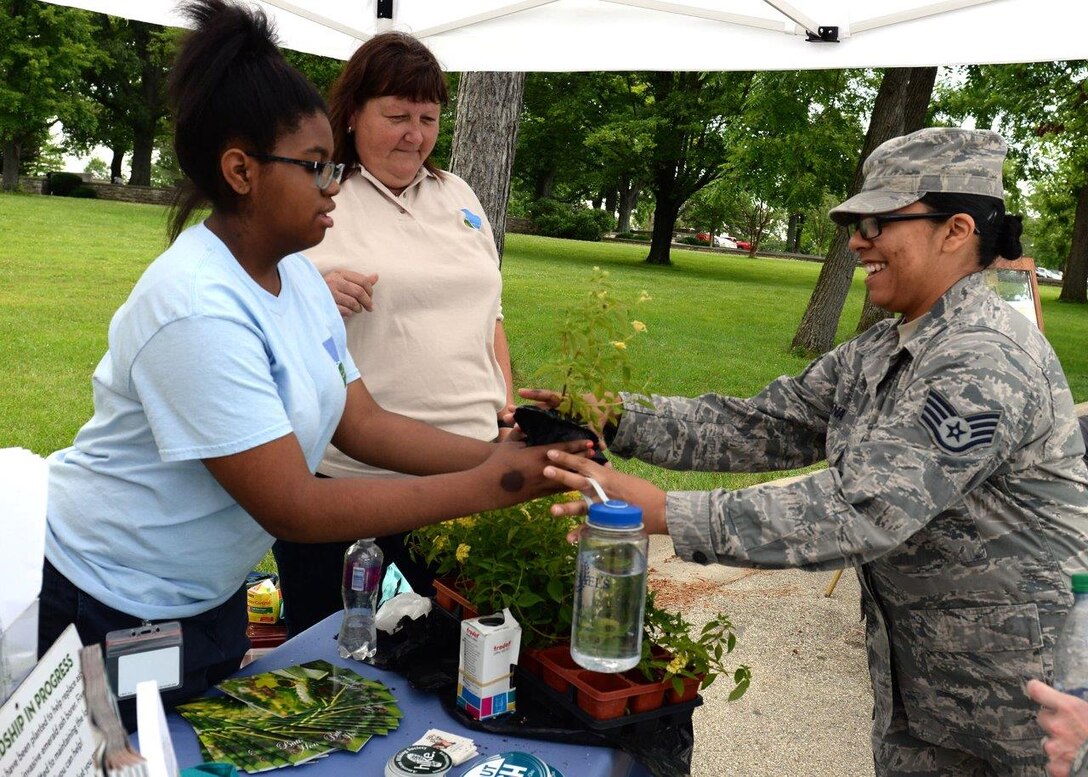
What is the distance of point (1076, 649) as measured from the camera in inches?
59.1

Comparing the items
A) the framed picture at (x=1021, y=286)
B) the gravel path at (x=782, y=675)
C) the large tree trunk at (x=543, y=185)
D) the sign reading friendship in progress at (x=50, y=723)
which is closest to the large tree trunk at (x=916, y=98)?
the framed picture at (x=1021, y=286)

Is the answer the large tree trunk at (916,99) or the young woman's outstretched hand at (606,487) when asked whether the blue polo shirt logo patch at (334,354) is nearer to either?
the young woman's outstretched hand at (606,487)

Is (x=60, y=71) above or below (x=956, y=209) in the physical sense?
above

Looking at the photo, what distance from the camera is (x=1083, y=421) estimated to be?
4211 mm

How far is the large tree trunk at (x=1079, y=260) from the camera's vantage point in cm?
2683

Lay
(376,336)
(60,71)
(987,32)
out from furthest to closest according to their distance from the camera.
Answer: (60,71), (987,32), (376,336)

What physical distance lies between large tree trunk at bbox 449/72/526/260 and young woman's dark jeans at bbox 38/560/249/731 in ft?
12.6

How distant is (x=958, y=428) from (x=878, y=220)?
20.1 inches

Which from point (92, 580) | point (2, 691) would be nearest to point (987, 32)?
point (92, 580)

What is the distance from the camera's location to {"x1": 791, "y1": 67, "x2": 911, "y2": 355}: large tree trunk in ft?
37.7

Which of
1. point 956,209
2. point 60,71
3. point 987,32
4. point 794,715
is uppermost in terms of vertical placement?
point 60,71

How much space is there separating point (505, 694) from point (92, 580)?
32.4 inches

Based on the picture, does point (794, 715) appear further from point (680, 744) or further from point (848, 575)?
point (680, 744)

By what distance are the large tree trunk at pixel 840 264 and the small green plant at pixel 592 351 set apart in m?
9.34
